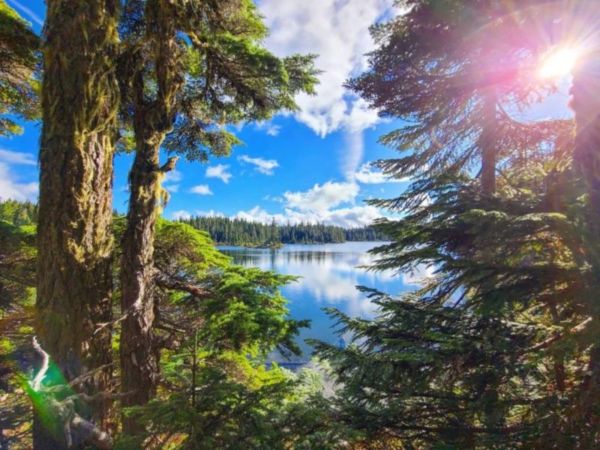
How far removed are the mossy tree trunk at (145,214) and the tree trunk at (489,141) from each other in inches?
211

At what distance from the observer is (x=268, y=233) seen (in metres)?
133

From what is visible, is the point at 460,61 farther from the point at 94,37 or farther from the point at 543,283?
the point at 94,37

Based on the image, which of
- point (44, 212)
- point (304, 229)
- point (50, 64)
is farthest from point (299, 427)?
point (304, 229)

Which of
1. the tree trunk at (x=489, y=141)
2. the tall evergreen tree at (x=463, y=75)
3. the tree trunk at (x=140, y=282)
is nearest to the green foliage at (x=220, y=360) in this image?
the tree trunk at (x=140, y=282)

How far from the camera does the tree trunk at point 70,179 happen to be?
124 inches

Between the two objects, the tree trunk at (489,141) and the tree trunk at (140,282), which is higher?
the tree trunk at (489,141)

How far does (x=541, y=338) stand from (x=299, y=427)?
223 centimetres

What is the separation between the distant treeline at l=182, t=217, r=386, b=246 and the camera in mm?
112562

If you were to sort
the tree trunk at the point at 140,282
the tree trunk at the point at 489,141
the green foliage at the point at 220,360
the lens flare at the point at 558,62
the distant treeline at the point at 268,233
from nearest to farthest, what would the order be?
the green foliage at the point at 220,360
the lens flare at the point at 558,62
the tree trunk at the point at 140,282
the tree trunk at the point at 489,141
the distant treeline at the point at 268,233

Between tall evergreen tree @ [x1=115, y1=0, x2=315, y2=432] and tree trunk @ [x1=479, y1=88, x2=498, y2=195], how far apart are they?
11.4ft

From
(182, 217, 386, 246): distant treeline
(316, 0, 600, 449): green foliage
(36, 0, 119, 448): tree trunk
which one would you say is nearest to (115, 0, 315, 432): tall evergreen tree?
(36, 0, 119, 448): tree trunk

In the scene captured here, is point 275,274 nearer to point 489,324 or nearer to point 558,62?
point 489,324

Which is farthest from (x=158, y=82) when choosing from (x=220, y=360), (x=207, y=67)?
(x=220, y=360)

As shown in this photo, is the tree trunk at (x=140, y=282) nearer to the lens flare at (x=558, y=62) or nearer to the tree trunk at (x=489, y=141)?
the lens flare at (x=558, y=62)
